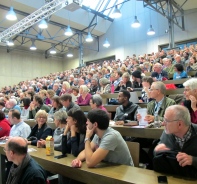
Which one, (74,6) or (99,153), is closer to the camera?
(99,153)

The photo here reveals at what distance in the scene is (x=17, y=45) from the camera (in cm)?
1480

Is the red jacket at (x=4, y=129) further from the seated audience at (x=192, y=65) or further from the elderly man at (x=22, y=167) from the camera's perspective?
the seated audience at (x=192, y=65)

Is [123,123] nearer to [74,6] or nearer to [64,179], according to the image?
[64,179]

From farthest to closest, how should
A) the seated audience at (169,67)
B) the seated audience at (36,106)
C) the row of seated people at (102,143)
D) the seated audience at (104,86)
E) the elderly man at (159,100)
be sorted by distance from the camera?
the seated audience at (169,67), the seated audience at (104,86), the seated audience at (36,106), the elderly man at (159,100), the row of seated people at (102,143)

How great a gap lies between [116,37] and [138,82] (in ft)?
33.5

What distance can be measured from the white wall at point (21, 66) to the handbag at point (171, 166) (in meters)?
14.6

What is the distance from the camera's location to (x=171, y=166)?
1476mm

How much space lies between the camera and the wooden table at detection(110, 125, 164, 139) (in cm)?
218

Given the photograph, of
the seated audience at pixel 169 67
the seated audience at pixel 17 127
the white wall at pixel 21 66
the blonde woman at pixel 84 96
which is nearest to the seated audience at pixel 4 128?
the seated audience at pixel 17 127

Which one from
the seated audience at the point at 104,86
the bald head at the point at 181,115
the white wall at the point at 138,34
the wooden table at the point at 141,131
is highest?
the white wall at the point at 138,34

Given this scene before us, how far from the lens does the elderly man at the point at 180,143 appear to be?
1418mm

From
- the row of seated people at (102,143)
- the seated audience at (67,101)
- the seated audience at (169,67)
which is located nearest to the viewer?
the row of seated people at (102,143)

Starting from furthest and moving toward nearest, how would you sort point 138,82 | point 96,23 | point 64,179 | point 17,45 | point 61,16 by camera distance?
1. point 17,45
2. point 96,23
3. point 61,16
4. point 138,82
5. point 64,179

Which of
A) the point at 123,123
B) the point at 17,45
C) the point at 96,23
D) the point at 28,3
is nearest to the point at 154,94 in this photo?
the point at 123,123
